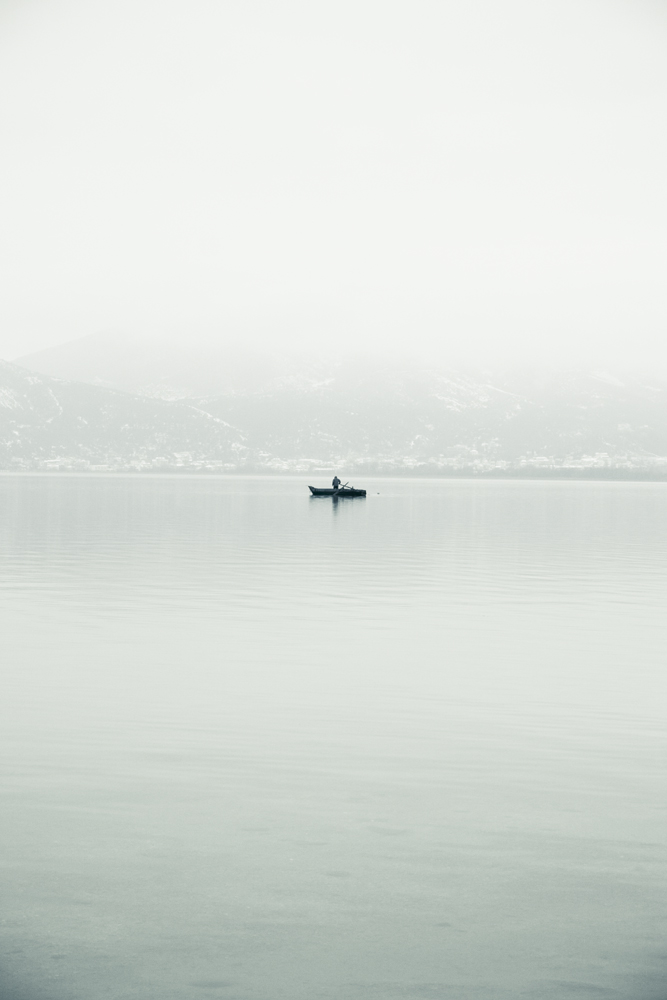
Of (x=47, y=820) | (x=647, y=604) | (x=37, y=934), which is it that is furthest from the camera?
(x=647, y=604)

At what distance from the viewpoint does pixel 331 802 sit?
20.5 meters

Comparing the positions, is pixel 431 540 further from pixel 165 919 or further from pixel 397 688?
pixel 165 919

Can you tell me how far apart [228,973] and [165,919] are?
1749 mm

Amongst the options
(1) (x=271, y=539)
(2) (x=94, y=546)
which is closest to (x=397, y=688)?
(2) (x=94, y=546)

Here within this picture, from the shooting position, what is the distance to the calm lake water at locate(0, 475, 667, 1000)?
13742mm

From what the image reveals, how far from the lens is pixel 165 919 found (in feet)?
48.5

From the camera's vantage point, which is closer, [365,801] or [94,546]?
[365,801]

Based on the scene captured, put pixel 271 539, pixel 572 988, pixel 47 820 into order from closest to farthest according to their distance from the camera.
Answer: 1. pixel 572 988
2. pixel 47 820
3. pixel 271 539

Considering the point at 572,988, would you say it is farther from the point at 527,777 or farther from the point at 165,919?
the point at 527,777

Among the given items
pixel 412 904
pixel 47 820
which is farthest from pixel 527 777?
pixel 47 820

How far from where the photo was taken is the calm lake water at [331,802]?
45.1 ft

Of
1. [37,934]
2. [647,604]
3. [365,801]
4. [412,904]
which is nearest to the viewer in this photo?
[37,934]

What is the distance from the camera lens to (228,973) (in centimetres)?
1334

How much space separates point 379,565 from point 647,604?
82.6ft
